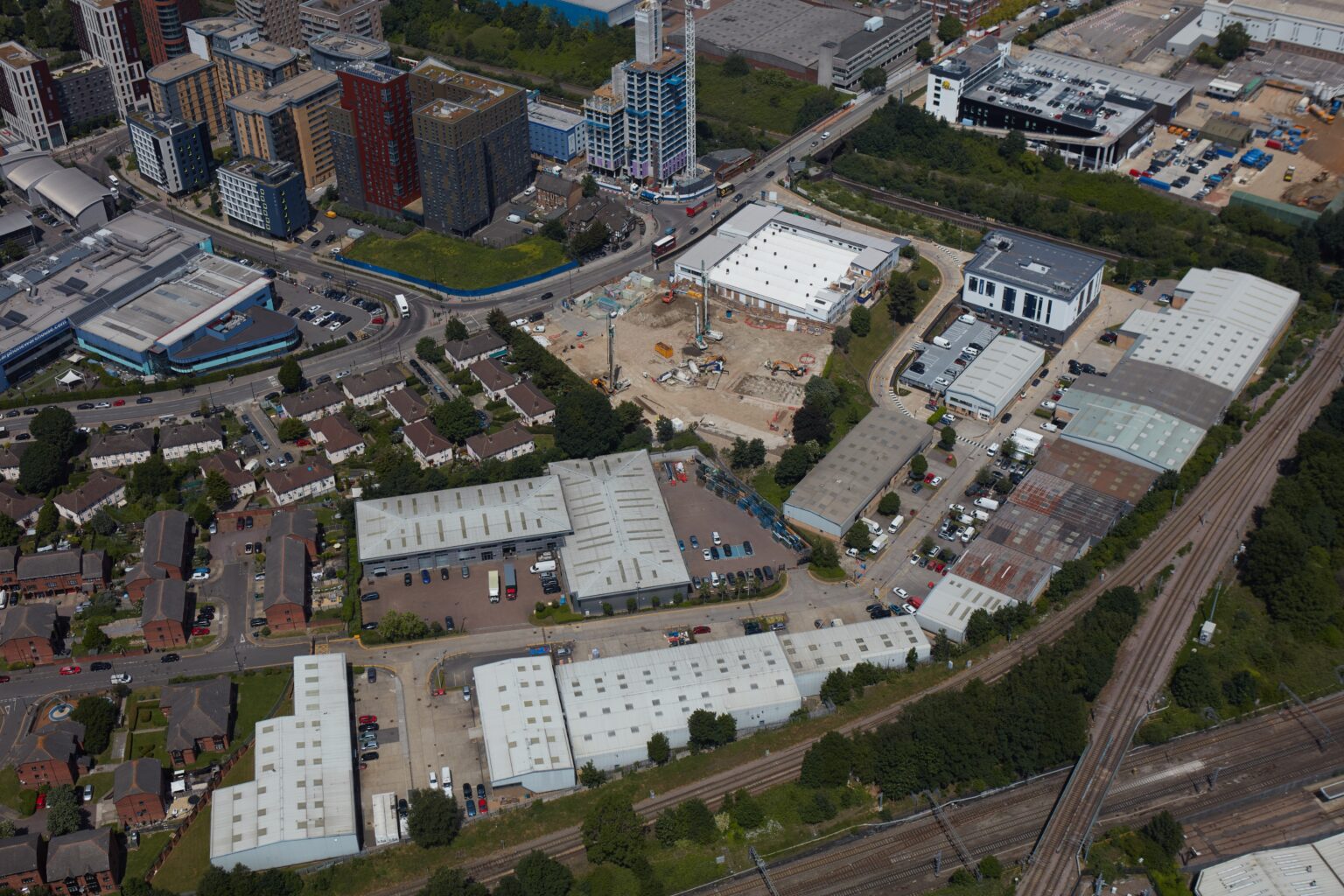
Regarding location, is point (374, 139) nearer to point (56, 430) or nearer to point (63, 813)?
point (56, 430)

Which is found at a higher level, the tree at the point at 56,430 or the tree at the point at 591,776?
the tree at the point at 56,430

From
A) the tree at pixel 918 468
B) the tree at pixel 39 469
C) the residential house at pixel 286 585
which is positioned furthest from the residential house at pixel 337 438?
the tree at pixel 918 468

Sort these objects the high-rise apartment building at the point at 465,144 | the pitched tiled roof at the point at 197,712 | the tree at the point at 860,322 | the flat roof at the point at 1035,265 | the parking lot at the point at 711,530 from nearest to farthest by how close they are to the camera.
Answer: the pitched tiled roof at the point at 197,712 → the parking lot at the point at 711,530 → the flat roof at the point at 1035,265 → the tree at the point at 860,322 → the high-rise apartment building at the point at 465,144

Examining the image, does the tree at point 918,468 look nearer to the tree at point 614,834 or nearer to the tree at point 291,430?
the tree at point 614,834

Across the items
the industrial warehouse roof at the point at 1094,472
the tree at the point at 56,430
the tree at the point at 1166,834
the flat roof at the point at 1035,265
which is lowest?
the tree at the point at 1166,834

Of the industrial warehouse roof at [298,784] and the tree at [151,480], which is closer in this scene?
the industrial warehouse roof at [298,784]

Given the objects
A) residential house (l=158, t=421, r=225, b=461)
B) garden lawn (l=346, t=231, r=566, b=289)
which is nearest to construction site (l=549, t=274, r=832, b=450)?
garden lawn (l=346, t=231, r=566, b=289)

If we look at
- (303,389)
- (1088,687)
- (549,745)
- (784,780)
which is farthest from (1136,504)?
(303,389)
